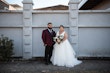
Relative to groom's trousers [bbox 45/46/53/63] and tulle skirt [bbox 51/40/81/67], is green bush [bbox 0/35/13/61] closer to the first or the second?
groom's trousers [bbox 45/46/53/63]

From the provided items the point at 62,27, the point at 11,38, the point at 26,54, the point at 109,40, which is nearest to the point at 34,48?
the point at 26,54

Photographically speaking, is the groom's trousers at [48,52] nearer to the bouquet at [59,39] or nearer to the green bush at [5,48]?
the bouquet at [59,39]

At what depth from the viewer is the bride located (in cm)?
980

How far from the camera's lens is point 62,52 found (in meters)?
9.90

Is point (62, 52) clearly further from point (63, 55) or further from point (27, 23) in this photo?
point (27, 23)

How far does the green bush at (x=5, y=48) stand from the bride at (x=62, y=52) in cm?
232

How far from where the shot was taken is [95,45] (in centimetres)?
1109

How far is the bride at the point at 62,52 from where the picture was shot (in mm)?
9805

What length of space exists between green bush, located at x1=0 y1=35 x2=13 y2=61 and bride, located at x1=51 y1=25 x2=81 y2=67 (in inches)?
91.3

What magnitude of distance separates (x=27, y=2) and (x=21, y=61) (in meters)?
3.21

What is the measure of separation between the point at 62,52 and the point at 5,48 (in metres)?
2.97

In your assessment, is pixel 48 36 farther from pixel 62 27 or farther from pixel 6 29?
pixel 6 29

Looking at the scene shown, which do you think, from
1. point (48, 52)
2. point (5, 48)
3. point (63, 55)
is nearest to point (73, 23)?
point (63, 55)

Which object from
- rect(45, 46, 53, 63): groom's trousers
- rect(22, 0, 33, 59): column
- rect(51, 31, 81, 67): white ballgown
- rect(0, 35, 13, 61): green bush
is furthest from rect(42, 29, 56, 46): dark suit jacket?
rect(0, 35, 13, 61): green bush
